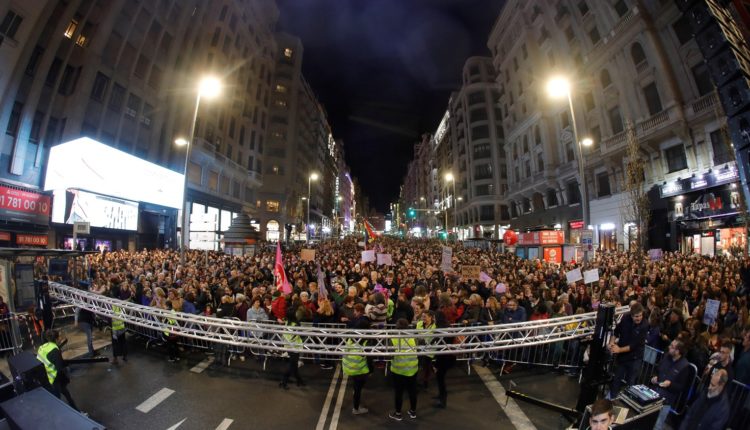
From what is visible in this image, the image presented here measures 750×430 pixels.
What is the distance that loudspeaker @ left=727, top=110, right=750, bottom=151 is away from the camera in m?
3.45

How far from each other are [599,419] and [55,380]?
826cm

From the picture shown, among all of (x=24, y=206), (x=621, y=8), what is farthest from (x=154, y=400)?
(x=621, y=8)

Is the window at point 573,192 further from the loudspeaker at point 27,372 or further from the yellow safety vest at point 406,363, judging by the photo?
the loudspeaker at point 27,372

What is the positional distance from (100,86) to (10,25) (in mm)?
7273

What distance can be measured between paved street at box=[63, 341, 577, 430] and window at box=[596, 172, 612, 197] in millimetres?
31386

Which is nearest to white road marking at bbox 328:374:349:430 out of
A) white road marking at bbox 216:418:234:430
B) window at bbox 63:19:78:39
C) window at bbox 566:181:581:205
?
white road marking at bbox 216:418:234:430

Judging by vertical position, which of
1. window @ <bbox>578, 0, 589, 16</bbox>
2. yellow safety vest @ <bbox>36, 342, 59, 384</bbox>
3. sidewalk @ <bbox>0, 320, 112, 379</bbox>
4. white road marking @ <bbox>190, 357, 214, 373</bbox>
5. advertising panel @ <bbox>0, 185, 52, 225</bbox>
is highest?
window @ <bbox>578, 0, 589, 16</bbox>

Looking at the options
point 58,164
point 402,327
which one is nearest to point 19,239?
point 58,164

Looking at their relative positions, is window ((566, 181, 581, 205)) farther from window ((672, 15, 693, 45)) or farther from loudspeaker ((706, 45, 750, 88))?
loudspeaker ((706, 45, 750, 88))

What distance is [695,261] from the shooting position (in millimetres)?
18172

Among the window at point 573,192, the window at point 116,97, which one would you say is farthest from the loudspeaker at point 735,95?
the window at point 573,192

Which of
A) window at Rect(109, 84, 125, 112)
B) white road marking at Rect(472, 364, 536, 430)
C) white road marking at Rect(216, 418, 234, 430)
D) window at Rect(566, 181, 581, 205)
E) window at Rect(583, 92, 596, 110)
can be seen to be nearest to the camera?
white road marking at Rect(216, 418, 234, 430)

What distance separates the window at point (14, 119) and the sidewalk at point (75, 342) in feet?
52.5

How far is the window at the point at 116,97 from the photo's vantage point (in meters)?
28.0
